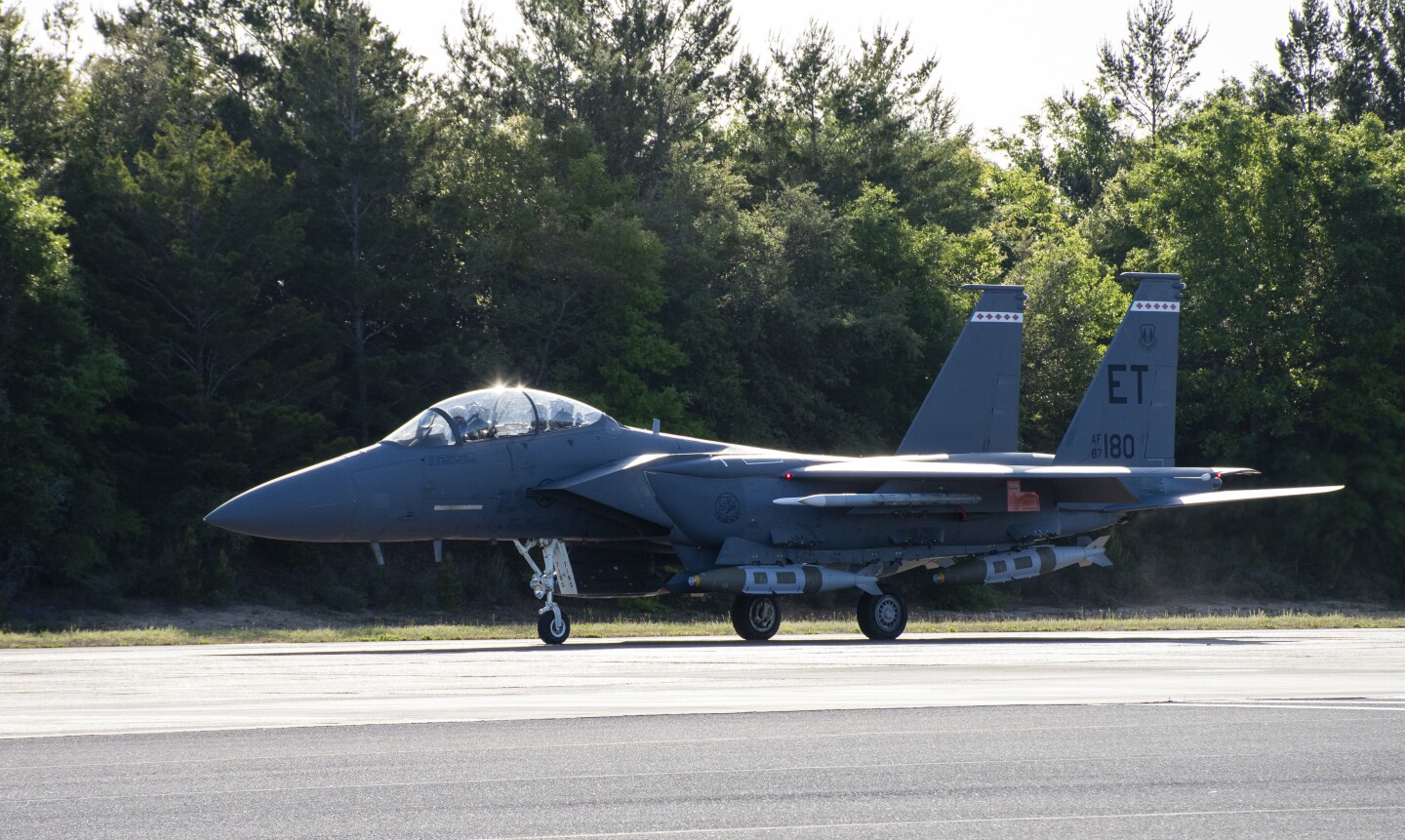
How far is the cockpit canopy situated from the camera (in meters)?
17.7

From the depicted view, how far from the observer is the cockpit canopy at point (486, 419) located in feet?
58.0

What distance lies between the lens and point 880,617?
1966 centimetres

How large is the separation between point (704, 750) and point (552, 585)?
33.3ft

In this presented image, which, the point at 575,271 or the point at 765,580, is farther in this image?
the point at 575,271

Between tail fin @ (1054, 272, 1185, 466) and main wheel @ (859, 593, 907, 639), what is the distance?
15.2 ft

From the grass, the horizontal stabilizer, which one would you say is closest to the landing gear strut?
the grass

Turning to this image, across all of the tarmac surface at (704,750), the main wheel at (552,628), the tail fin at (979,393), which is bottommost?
the tarmac surface at (704,750)

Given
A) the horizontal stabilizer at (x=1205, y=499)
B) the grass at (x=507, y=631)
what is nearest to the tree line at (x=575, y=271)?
the grass at (x=507, y=631)

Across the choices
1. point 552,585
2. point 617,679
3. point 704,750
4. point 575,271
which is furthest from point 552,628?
point 575,271

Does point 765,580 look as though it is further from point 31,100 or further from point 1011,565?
point 31,100

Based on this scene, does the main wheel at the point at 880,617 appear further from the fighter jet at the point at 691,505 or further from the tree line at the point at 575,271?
the tree line at the point at 575,271

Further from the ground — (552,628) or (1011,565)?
(1011,565)

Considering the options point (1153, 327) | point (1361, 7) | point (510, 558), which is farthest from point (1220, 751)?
point (1361, 7)

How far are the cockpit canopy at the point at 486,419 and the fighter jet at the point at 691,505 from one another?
0.9 inches
